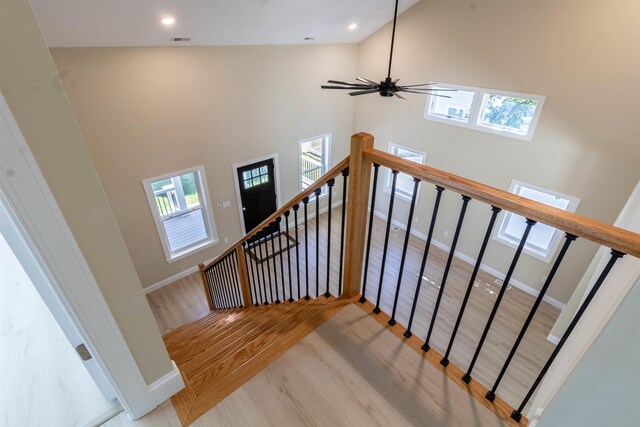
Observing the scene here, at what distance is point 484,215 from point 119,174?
5996mm

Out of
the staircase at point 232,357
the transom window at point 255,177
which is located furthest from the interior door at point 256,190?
the staircase at point 232,357

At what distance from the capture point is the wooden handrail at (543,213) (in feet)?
3.01

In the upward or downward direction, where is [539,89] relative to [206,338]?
upward

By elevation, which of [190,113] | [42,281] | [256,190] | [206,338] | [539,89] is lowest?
[206,338]

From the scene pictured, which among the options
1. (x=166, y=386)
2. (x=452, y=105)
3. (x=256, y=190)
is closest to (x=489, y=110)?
(x=452, y=105)

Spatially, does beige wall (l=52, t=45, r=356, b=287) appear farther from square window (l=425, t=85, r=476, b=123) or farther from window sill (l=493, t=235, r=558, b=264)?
window sill (l=493, t=235, r=558, b=264)

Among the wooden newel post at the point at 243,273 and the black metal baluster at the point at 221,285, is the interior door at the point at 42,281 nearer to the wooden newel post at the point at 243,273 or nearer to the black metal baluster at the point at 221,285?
the wooden newel post at the point at 243,273

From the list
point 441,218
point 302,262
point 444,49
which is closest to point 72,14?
point 302,262

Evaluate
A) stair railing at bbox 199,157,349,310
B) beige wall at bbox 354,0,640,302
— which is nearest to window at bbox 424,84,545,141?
beige wall at bbox 354,0,640,302

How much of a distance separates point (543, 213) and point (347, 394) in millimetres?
1184

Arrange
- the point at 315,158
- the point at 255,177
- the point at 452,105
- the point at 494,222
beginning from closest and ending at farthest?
the point at 494,222 < the point at 452,105 < the point at 255,177 < the point at 315,158

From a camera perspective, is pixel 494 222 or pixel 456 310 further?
pixel 456 310

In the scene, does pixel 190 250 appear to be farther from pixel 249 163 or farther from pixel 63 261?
pixel 63 261

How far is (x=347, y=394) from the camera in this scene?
1.52 metres
